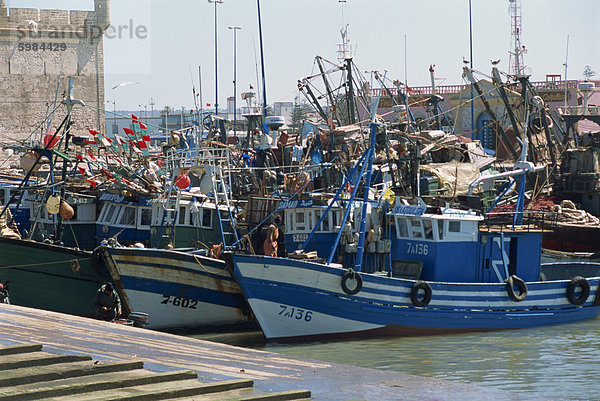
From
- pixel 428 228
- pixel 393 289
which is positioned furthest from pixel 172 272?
pixel 428 228

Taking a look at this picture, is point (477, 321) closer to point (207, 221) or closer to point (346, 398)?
point (207, 221)

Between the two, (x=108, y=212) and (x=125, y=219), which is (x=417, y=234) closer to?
(x=125, y=219)

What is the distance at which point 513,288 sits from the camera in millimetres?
19281

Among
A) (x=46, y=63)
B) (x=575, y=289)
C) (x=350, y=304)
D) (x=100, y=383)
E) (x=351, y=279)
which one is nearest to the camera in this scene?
(x=100, y=383)

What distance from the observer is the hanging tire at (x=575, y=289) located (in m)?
20.3

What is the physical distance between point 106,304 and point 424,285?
21.1ft

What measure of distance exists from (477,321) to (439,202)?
3.80 m

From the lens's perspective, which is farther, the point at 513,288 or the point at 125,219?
the point at 125,219

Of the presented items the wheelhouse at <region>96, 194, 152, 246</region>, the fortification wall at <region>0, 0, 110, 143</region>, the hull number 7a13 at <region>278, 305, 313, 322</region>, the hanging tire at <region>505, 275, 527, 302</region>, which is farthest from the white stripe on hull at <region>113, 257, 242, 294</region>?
the fortification wall at <region>0, 0, 110, 143</region>

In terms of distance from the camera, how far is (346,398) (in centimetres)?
962

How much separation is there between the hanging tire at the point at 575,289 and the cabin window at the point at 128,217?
34.9 feet

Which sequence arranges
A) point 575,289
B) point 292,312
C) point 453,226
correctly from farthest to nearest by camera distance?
1. point 575,289
2. point 453,226
3. point 292,312

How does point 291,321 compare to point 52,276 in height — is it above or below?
below

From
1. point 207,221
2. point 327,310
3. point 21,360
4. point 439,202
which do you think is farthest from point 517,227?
point 21,360
